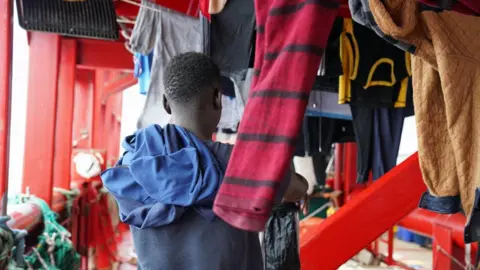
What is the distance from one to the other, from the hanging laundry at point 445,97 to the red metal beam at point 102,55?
198 inches

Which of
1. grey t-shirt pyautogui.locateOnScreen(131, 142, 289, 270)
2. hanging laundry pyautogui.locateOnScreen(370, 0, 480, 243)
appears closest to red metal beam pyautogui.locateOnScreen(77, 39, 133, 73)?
grey t-shirt pyautogui.locateOnScreen(131, 142, 289, 270)

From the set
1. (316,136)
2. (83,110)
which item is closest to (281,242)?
(316,136)

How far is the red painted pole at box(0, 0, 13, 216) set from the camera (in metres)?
2.73

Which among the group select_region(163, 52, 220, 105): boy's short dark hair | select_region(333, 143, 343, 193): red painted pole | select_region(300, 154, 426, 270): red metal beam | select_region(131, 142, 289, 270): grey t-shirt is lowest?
select_region(333, 143, 343, 193): red painted pole

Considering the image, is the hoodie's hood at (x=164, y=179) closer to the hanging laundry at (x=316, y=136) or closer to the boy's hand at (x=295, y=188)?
the boy's hand at (x=295, y=188)

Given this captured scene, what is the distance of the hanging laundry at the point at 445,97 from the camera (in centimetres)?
128

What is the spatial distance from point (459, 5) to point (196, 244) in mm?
859

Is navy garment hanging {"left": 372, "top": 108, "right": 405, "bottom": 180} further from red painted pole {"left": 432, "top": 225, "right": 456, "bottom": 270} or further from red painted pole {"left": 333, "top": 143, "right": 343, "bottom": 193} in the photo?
red painted pole {"left": 333, "top": 143, "right": 343, "bottom": 193}

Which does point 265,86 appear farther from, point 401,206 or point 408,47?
point 401,206

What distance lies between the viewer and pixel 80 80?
27.3 feet

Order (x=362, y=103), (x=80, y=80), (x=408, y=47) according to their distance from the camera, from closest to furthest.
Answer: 1. (x=408, y=47)
2. (x=362, y=103)
3. (x=80, y=80)

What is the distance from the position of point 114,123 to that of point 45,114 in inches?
310

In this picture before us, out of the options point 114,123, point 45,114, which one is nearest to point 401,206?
point 45,114

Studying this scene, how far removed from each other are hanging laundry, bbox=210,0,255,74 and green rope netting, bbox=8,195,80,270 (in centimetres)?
170
